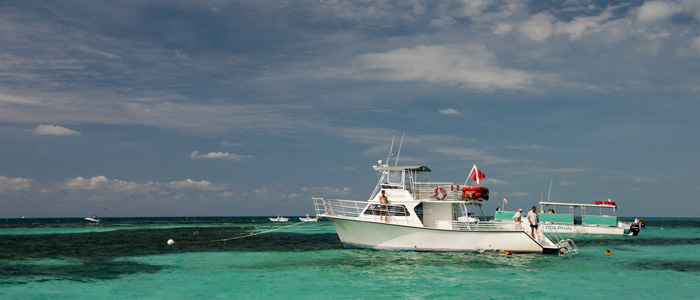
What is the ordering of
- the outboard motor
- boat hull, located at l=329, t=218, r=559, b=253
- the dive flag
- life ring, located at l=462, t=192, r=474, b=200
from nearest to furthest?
1. boat hull, located at l=329, t=218, r=559, b=253
2. life ring, located at l=462, t=192, r=474, b=200
3. the dive flag
4. the outboard motor

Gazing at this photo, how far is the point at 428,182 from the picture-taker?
2530cm

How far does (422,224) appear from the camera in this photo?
2470 cm

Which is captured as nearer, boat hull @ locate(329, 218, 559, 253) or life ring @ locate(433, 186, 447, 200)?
boat hull @ locate(329, 218, 559, 253)

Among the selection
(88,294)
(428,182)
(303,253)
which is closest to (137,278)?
(88,294)

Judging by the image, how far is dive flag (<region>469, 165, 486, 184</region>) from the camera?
25641 mm

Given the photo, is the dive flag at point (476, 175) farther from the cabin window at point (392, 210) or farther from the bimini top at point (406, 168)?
the cabin window at point (392, 210)

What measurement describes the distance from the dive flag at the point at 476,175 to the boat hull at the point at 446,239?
3.48 m

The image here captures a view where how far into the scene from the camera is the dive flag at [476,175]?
A: 84.1 ft

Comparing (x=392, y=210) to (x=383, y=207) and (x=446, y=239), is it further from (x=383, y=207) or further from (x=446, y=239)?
(x=446, y=239)

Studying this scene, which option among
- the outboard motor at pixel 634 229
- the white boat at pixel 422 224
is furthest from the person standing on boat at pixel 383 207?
the outboard motor at pixel 634 229

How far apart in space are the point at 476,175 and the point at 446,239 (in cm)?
438

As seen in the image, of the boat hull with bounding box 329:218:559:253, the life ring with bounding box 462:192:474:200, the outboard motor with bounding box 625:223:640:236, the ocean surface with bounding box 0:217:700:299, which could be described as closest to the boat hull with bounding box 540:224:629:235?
the outboard motor with bounding box 625:223:640:236

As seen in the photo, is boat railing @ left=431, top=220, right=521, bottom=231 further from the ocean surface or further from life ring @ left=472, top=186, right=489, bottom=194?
life ring @ left=472, top=186, right=489, bottom=194

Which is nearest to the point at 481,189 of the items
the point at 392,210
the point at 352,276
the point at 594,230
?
the point at 392,210
